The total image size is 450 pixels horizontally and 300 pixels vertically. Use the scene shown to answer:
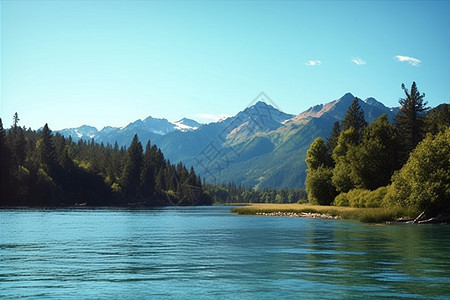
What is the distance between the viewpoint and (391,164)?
4476 inches

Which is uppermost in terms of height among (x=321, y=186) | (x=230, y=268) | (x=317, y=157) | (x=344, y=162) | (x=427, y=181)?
(x=317, y=157)

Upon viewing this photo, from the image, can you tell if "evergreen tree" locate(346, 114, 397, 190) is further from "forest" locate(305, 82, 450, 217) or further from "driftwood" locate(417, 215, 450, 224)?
"driftwood" locate(417, 215, 450, 224)

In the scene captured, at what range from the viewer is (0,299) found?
74.1 ft

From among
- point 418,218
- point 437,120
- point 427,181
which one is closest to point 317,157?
point 437,120

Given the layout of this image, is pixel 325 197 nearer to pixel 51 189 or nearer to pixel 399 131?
pixel 399 131

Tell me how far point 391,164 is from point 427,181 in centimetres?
3929

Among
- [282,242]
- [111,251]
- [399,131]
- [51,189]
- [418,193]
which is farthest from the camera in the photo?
[51,189]

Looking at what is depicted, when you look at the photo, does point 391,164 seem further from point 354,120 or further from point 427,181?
point 427,181

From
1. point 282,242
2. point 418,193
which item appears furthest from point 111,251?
point 418,193

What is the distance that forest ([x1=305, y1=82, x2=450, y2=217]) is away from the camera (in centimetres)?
7612

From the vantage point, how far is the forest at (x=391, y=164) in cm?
7612

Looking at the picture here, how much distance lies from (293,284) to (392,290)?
485 cm

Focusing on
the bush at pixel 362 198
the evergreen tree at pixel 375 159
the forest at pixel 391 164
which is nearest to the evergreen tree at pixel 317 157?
the forest at pixel 391 164

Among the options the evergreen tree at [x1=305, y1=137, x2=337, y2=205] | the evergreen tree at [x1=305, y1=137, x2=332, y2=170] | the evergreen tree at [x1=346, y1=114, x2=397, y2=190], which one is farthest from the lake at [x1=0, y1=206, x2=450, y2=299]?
the evergreen tree at [x1=305, y1=137, x2=332, y2=170]
